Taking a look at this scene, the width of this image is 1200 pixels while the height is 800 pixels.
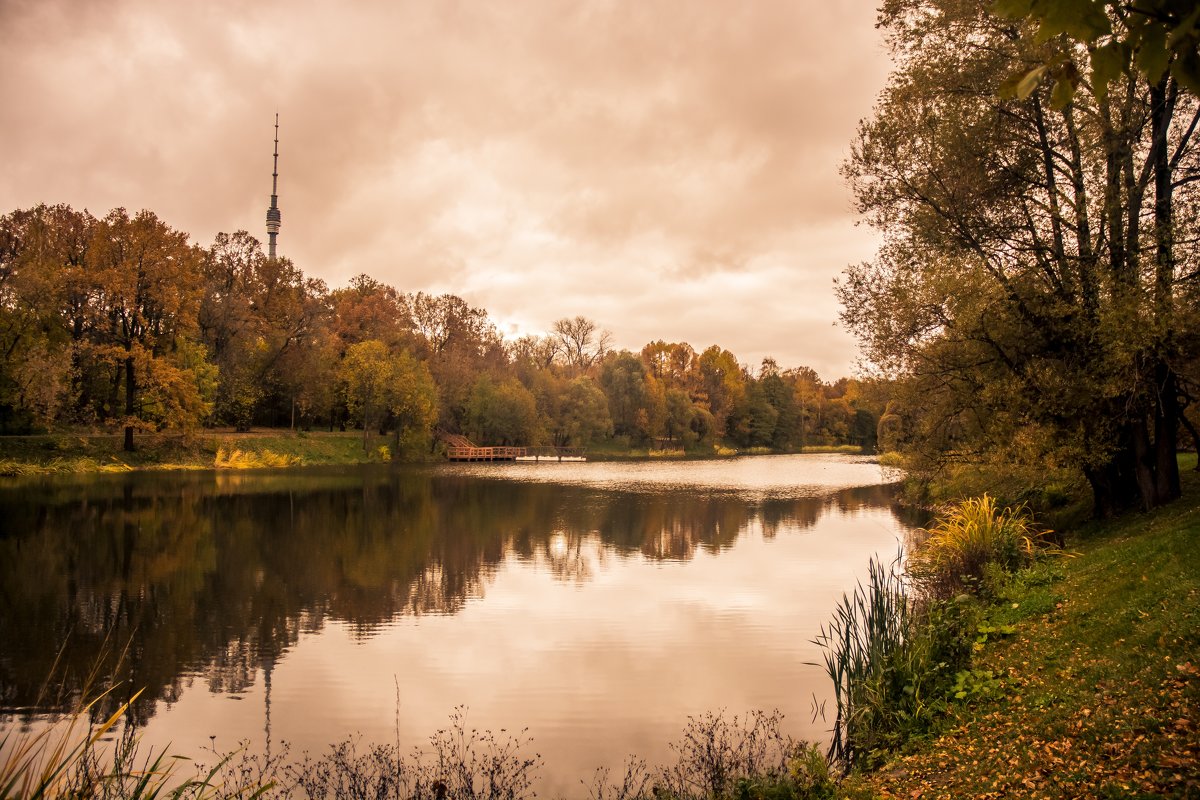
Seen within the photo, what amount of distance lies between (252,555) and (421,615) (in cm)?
689

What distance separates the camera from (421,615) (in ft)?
40.5

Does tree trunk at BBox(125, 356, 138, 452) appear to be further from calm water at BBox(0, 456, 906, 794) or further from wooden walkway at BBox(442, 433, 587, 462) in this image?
wooden walkway at BBox(442, 433, 587, 462)

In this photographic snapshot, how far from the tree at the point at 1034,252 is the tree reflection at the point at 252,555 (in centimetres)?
845

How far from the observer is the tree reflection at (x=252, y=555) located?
9938 mm

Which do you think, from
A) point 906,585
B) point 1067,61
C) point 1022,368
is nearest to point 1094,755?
point 1067,61

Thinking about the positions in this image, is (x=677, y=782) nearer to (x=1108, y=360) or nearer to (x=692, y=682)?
(x=692, y=682)

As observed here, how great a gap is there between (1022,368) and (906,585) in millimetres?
4625

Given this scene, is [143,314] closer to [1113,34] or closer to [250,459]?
[250,459]

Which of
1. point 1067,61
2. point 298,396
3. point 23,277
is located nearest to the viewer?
point 1067,61

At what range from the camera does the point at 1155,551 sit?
29.2 ft

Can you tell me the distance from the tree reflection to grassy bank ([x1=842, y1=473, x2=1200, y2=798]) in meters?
6.00

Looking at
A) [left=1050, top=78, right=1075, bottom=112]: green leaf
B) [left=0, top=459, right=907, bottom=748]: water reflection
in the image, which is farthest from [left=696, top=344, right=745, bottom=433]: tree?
[left=1050, top=78, right=1075, bottom=112]: green leaf

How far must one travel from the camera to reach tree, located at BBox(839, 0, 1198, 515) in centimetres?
1215

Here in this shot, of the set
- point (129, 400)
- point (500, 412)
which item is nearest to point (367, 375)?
point (500, 412)
